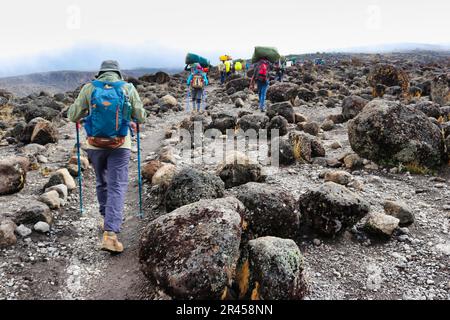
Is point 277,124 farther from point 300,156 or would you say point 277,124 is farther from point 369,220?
point 369,220

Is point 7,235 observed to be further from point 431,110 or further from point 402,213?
point 431,110

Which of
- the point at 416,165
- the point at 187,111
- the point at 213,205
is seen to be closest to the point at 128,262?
the point at 213,205

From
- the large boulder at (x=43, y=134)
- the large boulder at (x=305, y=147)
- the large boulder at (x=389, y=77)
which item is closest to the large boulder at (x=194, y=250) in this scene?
the large boulder at (x=305, y=147)

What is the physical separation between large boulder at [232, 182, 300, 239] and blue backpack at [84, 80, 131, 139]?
78.2 inches

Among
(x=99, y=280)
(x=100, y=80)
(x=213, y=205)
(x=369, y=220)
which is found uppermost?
(x=100, y=80)

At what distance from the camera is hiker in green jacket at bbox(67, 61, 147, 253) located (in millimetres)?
5027

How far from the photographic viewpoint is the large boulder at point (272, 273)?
13.3ft

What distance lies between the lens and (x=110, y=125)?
505 cm

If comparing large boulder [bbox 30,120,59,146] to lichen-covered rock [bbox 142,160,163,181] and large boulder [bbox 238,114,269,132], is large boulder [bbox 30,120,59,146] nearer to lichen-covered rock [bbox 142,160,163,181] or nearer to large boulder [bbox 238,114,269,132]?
lichen-covered rock [bbox 142,160,163,181]

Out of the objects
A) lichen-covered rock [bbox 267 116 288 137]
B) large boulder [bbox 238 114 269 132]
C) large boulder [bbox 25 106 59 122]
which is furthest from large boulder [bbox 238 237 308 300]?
large boulder [bbox 25 106 59 122]

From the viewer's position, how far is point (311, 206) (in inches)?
222

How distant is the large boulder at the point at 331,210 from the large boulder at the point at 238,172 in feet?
6.40

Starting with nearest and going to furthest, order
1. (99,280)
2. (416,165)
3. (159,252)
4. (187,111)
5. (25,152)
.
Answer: (159,252) < (99,280) < (416,165) < (25,152) < (187,111)

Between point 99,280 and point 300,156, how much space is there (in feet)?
19.0
